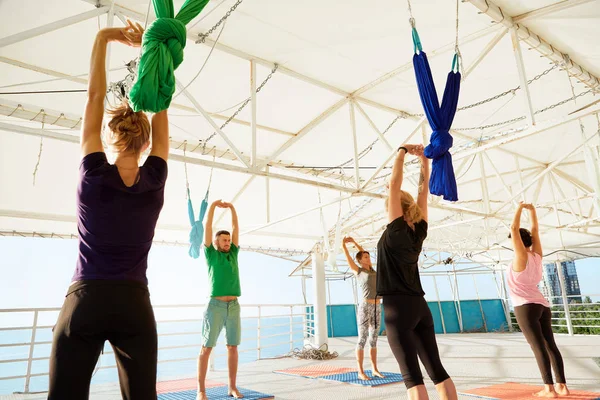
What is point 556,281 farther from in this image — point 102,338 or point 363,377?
point 102,338

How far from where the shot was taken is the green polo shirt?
3.76m


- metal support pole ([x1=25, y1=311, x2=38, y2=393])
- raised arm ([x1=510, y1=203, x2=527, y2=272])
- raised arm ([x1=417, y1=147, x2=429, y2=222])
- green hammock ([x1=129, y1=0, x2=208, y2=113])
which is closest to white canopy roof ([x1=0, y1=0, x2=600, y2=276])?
raised arm ([x1=510, y1=203, x2=527, y2=272])

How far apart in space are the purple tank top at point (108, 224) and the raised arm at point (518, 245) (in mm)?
2988

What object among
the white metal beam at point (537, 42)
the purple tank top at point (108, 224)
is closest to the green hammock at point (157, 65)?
the purple tank top at point (108, 224)

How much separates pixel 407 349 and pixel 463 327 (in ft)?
43.9

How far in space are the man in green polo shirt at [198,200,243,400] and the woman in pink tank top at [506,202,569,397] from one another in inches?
96.4

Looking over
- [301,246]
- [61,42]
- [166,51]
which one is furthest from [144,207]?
[301,246]

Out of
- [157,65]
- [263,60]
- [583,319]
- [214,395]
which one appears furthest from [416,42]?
[583,319]

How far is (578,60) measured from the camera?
463 centimetres

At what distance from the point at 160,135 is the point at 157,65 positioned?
0.21m

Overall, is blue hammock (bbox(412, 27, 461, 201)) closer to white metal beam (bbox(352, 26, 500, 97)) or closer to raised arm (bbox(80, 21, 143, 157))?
white metal beam (bbox(352, 26, 500, 97))

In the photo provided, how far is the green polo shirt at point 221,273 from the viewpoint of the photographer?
3.76m

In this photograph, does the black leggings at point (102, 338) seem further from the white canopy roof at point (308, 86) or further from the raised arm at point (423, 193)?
the white canopy roof at point (308, 86)

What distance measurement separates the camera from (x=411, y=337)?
1964 mm
